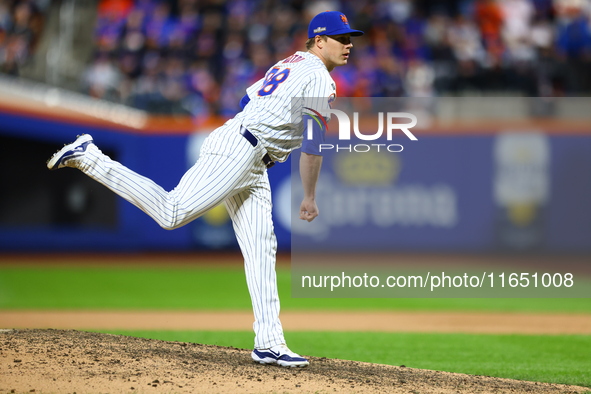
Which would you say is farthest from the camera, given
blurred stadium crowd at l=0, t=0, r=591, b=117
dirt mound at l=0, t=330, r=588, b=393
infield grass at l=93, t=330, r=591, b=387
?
blurred stadium crowd at l=0, t=0, r=591, b=117

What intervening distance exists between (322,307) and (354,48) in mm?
5937

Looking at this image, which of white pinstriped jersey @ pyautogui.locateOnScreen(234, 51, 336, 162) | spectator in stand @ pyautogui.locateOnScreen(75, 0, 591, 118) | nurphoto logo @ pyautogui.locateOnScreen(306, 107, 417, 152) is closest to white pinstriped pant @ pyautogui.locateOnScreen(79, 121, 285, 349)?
white pinstriped jersey @ pyautogui.locateOnScreen(234, 51, 336, 162)

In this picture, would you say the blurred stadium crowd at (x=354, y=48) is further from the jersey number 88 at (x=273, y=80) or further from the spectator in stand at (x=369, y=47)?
the jersey number 88 at (x=273, y=80)

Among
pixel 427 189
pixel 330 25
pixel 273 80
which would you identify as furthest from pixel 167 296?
pixel 330 25

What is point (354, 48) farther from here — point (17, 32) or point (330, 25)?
point (330, 25)

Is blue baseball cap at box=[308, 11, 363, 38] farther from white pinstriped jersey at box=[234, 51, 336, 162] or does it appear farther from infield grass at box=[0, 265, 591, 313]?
infield grass at box=[0, 265, 591, 313]

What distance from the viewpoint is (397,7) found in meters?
14.1

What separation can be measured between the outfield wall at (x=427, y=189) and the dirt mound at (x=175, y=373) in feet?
24.7

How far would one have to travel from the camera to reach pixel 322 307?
29.8 feet

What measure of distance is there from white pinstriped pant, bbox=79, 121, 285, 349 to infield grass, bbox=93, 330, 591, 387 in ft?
5.05

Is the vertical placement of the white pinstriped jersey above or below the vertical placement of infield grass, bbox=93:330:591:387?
above

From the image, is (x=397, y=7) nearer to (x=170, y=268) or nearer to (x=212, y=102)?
(x=212, y=102)

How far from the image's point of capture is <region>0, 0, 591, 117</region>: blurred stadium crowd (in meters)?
11.8

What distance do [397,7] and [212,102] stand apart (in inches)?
155
